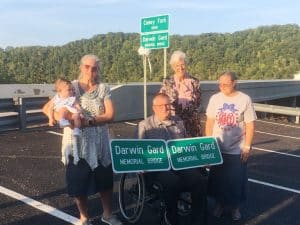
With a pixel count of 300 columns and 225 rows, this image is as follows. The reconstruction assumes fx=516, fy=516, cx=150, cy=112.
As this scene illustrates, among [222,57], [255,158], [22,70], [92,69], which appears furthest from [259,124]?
[222,57]

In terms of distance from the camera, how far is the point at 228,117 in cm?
590

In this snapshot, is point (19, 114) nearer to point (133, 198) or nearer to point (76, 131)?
point (133, 198)

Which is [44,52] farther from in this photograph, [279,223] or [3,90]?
[279,223]

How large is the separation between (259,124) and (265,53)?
63176 mm

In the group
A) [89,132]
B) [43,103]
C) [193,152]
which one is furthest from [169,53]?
[89,132]

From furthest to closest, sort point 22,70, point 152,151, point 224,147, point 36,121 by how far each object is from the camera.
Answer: point 22,70
point 36,121
point 224,147
point 152,151

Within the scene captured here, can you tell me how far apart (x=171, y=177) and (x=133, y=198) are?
2.03 ft

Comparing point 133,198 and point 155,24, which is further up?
point 155,24

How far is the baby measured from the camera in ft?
16.0

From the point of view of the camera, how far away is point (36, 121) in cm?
1278

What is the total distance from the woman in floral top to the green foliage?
3733 cm

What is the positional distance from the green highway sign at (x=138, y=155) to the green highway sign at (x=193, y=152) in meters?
0.10

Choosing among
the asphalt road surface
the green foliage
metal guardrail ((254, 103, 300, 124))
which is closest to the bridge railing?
the asphalt road surface

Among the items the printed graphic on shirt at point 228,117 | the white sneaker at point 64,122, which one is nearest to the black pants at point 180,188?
the printed graphic on shirt at point 228,117
